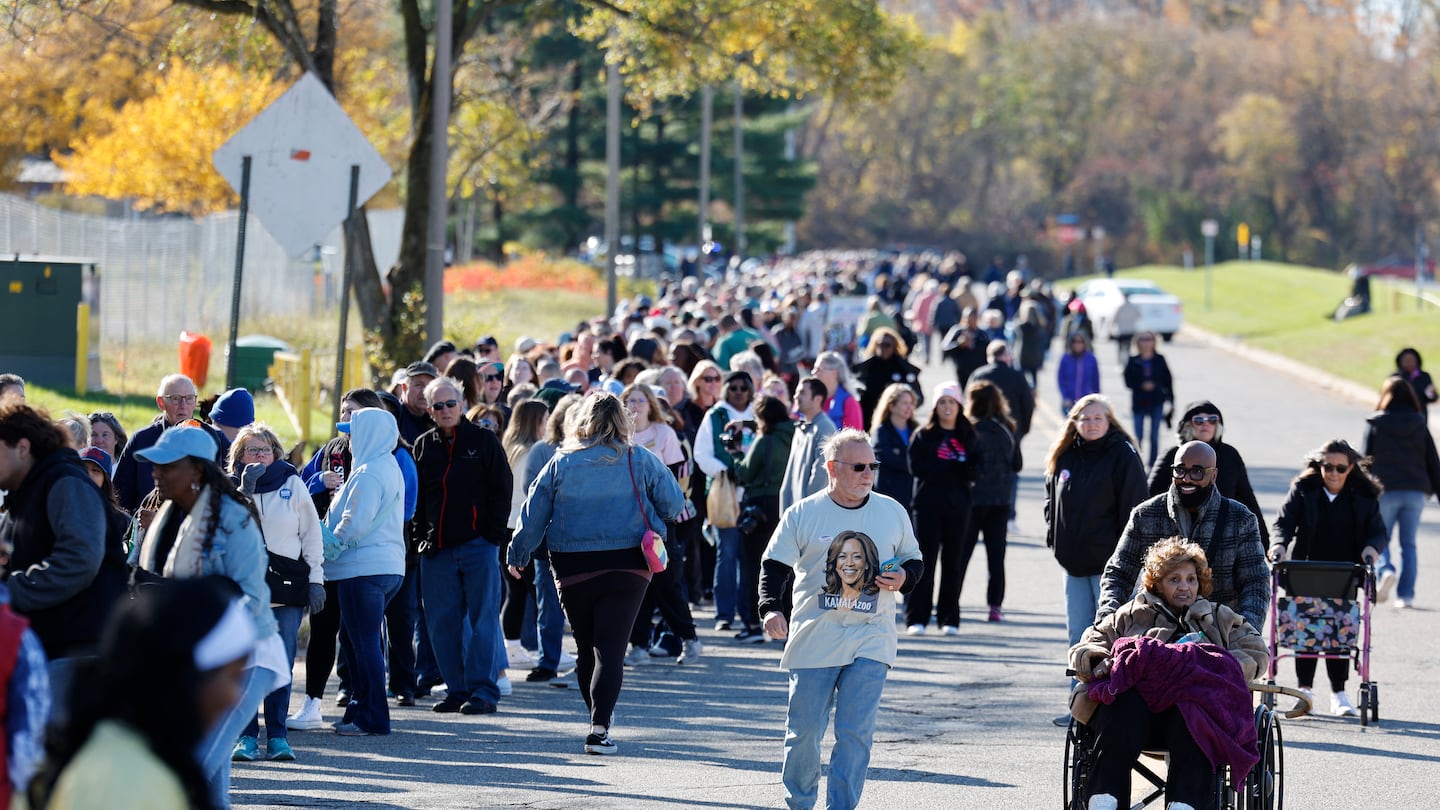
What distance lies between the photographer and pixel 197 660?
370cm

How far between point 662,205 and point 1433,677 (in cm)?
5302

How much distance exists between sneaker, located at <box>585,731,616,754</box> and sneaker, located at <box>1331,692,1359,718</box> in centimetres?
403

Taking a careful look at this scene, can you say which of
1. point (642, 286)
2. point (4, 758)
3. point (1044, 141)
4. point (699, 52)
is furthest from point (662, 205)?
point (4, 758)

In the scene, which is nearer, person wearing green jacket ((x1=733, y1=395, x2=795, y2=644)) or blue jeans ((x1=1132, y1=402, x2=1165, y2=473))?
person wearing green jacket ((x1=733, y1=395, x2=795, y2=644))

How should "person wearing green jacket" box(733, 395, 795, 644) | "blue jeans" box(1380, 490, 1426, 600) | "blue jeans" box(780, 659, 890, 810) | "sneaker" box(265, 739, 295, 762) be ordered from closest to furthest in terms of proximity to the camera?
"blue jeans" box(780, 659, 890, 810)
"sneaker" box(265, 739, 295, 762)
"person wearing green jacket" box(733, 395, 795, 644)
"blue jeans" box(1380, 490, 1426, 600)

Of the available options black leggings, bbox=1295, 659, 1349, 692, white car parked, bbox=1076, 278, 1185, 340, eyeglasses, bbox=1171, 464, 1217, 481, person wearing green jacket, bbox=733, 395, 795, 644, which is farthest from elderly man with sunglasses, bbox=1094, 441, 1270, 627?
white car parked, bbox=1076, 278, 1185, 340

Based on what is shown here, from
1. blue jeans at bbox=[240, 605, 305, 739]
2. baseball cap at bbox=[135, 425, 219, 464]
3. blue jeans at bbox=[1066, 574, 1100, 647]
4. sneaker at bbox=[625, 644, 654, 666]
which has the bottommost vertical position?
sneaker at bbox=[625, 644, 654, 666]

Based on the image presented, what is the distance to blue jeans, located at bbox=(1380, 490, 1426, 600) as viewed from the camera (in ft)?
47.2

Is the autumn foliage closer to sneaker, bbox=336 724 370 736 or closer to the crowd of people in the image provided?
the crowd of people

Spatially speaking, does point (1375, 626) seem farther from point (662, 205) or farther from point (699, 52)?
point (662, 205)

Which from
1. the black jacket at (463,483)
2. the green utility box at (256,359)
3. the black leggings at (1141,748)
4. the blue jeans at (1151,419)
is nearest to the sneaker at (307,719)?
the black jacket at (463,483)

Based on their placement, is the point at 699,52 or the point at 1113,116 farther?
the point at 1113,116

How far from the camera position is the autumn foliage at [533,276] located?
50.8m

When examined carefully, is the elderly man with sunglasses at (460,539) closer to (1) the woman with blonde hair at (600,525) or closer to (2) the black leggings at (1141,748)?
(1) the woman with blonde hair at (600,525)
